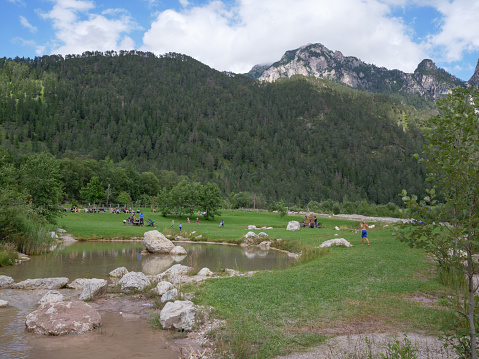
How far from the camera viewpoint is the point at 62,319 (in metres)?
11.0

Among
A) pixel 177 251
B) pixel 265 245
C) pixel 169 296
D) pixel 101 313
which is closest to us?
pixel 101 313

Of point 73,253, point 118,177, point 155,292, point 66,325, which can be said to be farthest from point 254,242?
point 118,177

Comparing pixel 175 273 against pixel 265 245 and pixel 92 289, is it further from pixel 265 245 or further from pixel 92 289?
pixel 265 245

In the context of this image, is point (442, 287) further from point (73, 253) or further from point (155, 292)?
point (73, 253)

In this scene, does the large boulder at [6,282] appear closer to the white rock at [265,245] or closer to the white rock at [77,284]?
the white rock at [77,284]

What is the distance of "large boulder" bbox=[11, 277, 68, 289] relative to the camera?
1673cm

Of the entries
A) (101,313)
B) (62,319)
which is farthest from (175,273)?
(62,319)

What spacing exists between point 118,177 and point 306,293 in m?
107

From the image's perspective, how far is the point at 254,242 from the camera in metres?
40.5

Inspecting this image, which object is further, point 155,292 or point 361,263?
point 361,263

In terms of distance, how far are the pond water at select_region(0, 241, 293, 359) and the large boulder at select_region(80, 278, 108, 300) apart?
49.2 inches

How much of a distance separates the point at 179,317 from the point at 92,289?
6.42 metres

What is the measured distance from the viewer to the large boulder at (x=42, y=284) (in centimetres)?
1673

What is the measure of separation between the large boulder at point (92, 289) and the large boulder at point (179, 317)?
18.1ft
